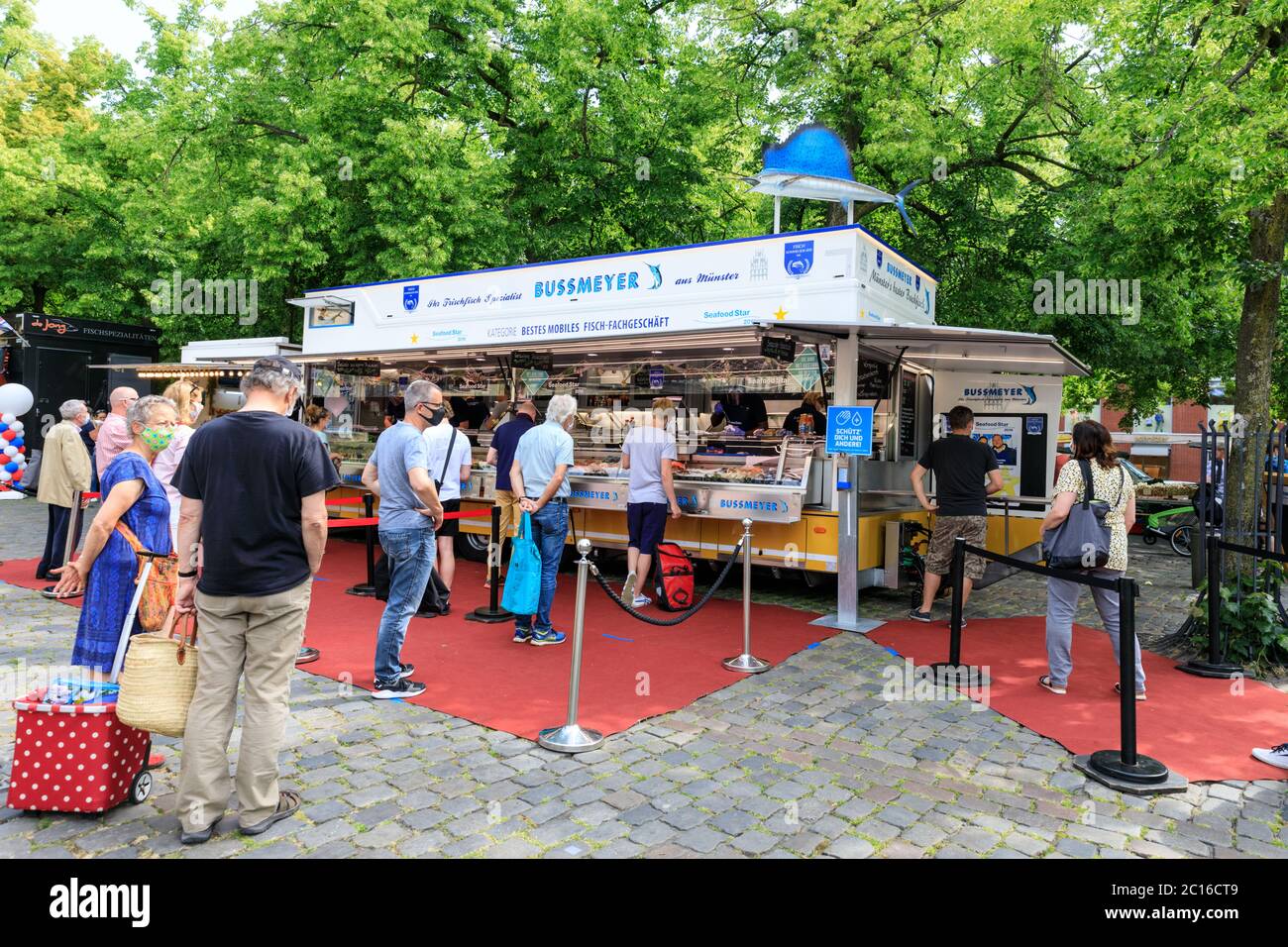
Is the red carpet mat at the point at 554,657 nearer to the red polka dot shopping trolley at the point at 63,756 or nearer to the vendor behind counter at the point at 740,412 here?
the red polka dot shopping trolley at the point at 63,756

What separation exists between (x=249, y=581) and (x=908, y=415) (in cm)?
875

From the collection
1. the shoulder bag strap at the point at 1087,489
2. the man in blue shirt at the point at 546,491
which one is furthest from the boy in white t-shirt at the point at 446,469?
the shoulder bag strap at the point at 1087,489

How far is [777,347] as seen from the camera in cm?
794

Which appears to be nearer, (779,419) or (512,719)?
(512,719)

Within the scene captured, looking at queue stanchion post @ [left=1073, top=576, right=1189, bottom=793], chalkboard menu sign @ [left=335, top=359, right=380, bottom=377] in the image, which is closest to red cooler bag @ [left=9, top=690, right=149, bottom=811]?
queue stanchion post @ [left=1073, top=576, right=1189, bottom=793]

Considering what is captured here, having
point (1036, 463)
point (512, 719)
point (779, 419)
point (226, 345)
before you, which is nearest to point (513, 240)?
point (226, 345)

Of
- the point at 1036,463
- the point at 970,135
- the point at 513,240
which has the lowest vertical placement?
the point at 1036,463

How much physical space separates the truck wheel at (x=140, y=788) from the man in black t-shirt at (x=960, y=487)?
614 cm

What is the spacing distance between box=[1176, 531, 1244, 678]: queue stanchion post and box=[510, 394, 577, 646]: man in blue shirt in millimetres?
4678

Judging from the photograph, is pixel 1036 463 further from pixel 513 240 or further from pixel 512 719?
pixel 513 240

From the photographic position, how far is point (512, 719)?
4777 millimetres

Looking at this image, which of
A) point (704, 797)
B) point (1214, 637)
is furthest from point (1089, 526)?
point (704, 797)
